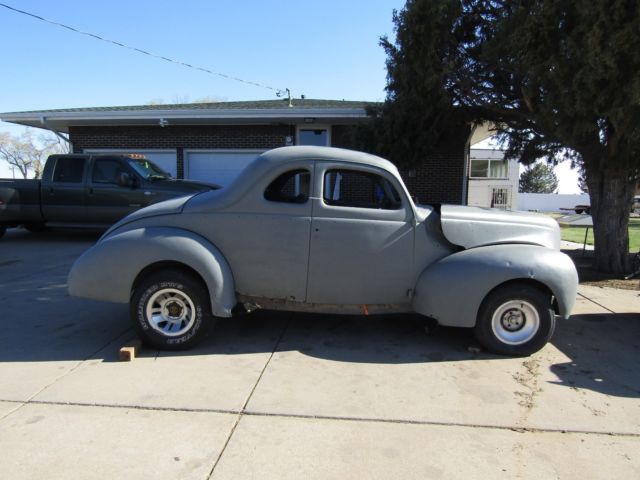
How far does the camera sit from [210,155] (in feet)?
49.6

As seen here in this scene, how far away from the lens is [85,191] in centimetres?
1080

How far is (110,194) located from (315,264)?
8.03m

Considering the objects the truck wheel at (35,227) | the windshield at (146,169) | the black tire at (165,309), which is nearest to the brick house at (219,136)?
the windshield at (146,169)

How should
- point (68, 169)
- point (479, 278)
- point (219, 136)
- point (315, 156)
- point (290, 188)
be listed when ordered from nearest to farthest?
point (479, 278) < point (315, 156) < point (290, 188) < point (68, 169) < point (219, 136)

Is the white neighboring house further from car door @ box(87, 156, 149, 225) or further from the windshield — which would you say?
car door @ box(87, 156, 149, 225)

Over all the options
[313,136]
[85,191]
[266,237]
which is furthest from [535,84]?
[85,191]

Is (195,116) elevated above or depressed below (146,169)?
above

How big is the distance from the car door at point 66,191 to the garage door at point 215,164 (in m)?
4.47

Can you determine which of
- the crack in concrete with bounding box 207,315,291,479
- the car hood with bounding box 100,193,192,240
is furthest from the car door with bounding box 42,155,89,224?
the crack in concrete with bounding box 207,315,291,479

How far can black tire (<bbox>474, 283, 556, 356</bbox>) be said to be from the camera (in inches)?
170

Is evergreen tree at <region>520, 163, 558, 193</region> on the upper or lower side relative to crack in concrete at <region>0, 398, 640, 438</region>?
upper

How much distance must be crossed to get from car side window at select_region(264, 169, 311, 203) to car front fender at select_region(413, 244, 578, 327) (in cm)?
142

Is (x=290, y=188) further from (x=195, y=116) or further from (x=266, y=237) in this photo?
(x=195, y=116)

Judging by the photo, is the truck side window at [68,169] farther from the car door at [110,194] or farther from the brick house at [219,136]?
the brick house at [219,136]
